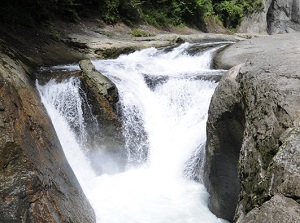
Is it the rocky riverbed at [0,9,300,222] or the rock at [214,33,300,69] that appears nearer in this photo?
the rocky riverbed at [0,9,300,222]

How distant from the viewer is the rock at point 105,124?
7.52 m

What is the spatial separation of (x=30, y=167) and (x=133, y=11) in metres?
13.9

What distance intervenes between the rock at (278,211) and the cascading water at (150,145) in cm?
324

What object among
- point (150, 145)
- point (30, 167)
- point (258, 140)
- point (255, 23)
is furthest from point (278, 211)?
point (255, 23)

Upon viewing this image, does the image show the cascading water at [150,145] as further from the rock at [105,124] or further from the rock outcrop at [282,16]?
the rock outcrop at [282,16]

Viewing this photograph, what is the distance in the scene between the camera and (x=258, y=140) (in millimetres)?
3406

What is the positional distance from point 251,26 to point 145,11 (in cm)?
1051

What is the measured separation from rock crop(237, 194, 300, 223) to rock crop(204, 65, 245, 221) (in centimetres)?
218

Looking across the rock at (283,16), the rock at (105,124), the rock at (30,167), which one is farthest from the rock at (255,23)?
the rock at (30,167)

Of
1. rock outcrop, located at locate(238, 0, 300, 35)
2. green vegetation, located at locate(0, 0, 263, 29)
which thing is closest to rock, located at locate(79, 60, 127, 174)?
green vegetation, located at locate(0, 0, 263, 29)

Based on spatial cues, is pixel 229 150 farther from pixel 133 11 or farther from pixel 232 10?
pixel 232 10

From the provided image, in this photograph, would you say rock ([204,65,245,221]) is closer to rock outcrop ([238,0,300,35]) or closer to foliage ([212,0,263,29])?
foliage ([212,0,263,29])

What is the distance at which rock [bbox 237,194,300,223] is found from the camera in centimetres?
229

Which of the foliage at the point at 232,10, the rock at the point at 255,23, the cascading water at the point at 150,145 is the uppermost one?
the foliage at the point at 232,10
